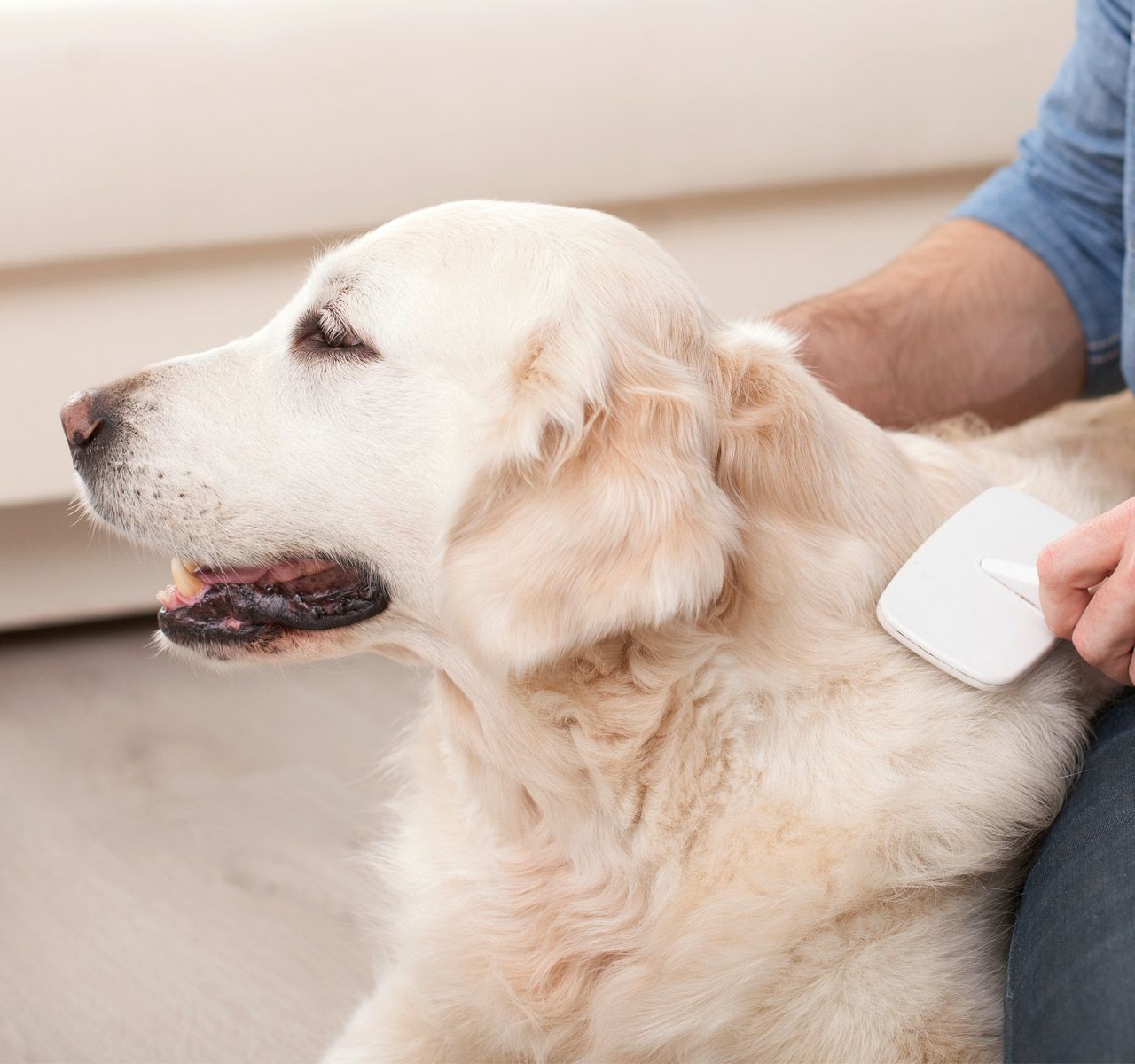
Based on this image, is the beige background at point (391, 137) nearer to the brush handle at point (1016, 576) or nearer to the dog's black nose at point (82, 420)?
the dog's black nose at point (82, 420)

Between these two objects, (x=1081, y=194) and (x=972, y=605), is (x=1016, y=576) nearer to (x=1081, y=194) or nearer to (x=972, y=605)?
(x=972, y=605)

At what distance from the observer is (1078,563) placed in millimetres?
742

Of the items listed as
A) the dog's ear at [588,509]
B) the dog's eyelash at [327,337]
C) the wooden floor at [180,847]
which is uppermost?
the dog's eyelash at [327,337]

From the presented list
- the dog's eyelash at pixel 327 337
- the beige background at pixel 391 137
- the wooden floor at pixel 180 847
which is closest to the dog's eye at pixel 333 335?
the dog's eyelash at pixel 327 337

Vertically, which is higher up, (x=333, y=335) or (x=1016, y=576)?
(x=333, y=335)

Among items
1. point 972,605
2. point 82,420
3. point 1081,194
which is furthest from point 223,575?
point 1081,194

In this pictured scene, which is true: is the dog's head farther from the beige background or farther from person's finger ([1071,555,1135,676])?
the beige background

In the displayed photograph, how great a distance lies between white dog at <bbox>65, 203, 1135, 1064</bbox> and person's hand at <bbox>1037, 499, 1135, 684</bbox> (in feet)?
0.21

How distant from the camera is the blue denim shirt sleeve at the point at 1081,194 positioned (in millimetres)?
1219

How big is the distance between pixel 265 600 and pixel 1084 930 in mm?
589

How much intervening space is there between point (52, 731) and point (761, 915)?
1.18 meters

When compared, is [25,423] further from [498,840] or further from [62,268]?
[498,840]

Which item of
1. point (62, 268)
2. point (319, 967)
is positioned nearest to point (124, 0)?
point (62, 268)

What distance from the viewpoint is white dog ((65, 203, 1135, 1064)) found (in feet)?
2.44
